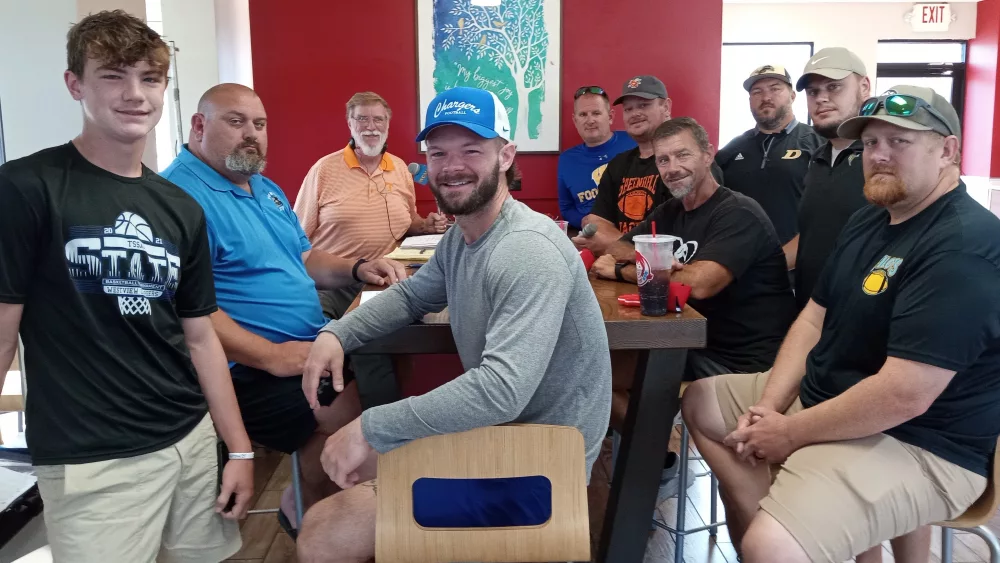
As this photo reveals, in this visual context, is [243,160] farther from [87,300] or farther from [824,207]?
[824,207]

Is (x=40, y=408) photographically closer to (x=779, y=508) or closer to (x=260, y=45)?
(x=779, y=508)

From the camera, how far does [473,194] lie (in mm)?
1424

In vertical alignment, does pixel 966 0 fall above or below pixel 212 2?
above

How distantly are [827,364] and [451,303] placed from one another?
0.90 metres

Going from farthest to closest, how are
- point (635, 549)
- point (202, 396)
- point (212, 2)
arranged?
1. point (212, 2)
2. point (635, 549)
3. point (202, 396)

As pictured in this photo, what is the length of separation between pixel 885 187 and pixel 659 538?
1.44 metres

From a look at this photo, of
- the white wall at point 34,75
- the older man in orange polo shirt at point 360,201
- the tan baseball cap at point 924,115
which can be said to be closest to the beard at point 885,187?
the tan baseball cap at point 924,115

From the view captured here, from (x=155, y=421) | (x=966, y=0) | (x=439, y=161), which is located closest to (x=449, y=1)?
(x=439, y=161)

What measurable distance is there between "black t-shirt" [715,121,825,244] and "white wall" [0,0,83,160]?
2.77 m

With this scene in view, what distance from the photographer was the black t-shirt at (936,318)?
1.43 m

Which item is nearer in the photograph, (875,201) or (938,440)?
(938,440)

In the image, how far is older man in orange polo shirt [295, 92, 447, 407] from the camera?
355 centimetres

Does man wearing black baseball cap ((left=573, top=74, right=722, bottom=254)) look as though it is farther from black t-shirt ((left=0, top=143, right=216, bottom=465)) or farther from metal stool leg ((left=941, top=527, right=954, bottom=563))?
black t-shirt ((left=0, top=143, right=216, bottom=465))

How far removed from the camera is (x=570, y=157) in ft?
13.6
